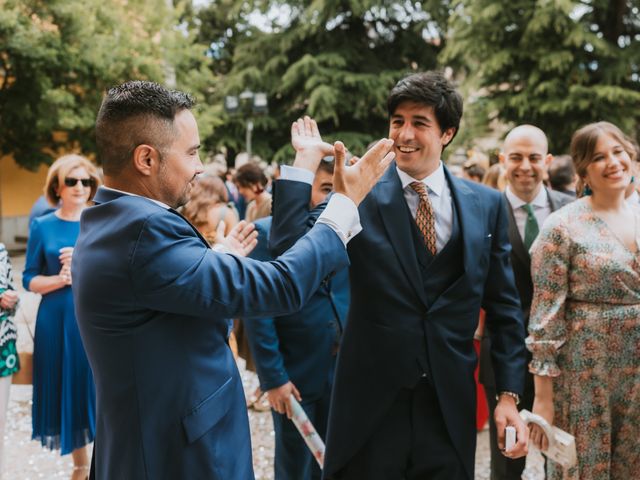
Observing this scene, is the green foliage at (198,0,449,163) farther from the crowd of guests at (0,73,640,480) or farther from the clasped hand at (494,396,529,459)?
the clasped hand at (494,396,529,459)

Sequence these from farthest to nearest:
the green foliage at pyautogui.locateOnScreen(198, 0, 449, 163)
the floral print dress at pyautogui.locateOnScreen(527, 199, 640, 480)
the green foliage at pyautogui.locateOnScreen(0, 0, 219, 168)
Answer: the green foliage at pyautogui.locateOnScreen(198, 0, 449, 163) → the green foliage at pyautogui.locateOnScreen(0, 0, 219, 168) → the floral print dress at pyautogui.locateOnScreen(527, 199, 640, 480)

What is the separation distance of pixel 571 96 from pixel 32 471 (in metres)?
15.3

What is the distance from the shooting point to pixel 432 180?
2611 mm

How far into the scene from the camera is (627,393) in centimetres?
296

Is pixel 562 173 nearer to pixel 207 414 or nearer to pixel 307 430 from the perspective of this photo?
pixel 307 430

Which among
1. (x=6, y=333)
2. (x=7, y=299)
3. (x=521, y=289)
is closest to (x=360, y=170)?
(x=521, y=289)

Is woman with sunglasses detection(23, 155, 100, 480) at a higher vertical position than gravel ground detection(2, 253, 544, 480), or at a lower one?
higher

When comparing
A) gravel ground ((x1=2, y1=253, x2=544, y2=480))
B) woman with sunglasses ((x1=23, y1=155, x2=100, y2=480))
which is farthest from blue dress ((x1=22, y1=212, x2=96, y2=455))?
gravel ground ((x1=2, y1=253, x2=544, y2=480))

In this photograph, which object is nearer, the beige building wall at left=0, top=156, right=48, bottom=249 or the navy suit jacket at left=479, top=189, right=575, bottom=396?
the navy suit jacket at left=479, top=189, right=575, bottom=396

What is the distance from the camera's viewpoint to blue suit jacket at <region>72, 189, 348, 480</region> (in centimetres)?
166

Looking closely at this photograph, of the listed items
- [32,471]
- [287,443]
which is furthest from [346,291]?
[32,471]

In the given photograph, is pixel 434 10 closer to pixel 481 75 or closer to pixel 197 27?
pixel 481 75

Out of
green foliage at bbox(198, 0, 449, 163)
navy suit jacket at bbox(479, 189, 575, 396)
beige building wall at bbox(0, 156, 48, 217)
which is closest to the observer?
navy suit jacket at bbox(479, 189, 575, 396)

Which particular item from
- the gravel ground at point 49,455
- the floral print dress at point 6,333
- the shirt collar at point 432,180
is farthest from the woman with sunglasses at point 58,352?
the shirt collar at point 432,180
